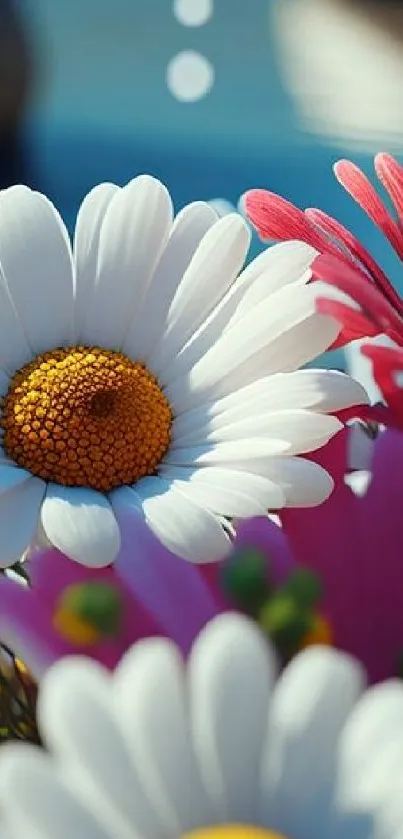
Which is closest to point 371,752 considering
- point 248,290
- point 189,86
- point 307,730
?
point 307,730

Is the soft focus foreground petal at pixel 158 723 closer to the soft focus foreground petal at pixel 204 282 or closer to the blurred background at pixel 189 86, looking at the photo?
the soft focus foreground petal at pixel 204 282

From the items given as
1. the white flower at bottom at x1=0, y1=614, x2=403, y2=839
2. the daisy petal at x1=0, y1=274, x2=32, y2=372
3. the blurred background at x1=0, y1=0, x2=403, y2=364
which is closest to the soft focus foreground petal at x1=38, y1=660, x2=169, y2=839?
the white flower at bottom at x1=0, y1=614, x2=403, y2=839

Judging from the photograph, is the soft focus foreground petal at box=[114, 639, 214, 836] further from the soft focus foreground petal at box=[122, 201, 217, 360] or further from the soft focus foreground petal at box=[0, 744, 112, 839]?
the soft focus foreground petal at box=[122, 201, 217, 360]

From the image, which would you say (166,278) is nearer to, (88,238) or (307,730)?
(88,238)

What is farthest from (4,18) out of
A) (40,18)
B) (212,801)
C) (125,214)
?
(212,801)

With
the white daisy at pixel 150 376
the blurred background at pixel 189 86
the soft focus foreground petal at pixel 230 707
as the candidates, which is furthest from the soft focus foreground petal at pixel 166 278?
the blurred background at pixel 189 86
